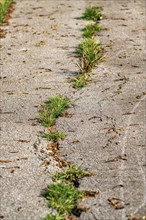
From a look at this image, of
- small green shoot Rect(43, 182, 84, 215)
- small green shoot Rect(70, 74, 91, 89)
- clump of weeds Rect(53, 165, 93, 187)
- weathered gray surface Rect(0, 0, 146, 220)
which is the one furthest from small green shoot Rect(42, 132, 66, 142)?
small green shoot Rect(70, 74, 91, 89)

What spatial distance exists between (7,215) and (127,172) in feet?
4.04

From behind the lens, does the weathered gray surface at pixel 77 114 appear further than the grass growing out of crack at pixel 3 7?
No

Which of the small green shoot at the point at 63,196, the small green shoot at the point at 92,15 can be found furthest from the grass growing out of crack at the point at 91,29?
the small green shoot at the point at 63,196

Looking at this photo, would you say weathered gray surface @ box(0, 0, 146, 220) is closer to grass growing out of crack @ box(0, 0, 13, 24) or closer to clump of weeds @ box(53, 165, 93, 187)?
clump of weeds @ box(53, 165, 93, 187)

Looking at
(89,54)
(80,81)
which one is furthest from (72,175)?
(89,54)

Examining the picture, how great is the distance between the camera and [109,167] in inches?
160

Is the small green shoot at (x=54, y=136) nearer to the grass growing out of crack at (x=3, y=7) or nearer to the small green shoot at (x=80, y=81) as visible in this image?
the small green shoot at (x=80, y=81)

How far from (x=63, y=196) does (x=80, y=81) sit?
2.90m

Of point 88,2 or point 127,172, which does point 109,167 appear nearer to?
point 127,172

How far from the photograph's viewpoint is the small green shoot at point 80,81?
241 inches

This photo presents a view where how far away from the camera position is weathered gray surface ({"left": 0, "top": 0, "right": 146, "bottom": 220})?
367 centimetres

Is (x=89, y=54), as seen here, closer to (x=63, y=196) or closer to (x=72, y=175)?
(x=72, y=175)

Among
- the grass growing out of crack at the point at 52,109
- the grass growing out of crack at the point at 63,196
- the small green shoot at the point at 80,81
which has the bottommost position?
the small green shoot at the point at 80,81

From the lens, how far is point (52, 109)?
5.27 m
